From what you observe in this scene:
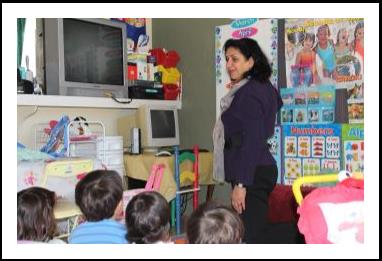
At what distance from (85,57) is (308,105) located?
1.49 metres

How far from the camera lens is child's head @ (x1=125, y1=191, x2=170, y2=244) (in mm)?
1454

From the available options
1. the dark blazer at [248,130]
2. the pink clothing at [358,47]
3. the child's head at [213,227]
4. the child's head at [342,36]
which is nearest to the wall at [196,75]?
the child's head at [342,36]

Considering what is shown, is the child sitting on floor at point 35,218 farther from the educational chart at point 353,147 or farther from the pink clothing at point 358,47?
the pink clothing at point 358,47

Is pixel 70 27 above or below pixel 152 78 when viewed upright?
above

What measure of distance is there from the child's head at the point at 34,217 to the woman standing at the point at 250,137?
2.52 ft

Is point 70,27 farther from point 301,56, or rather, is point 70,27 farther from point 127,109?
point 301,56

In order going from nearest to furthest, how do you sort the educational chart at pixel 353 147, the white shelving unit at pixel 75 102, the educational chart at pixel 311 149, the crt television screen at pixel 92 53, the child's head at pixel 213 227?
1. the child's head at pixel 213 227
2. the educational chart at pixel 353 147
3. the educational chart at pixel 311 149
4. the white shelving unit at pixel 75 102
5. the crt television screen at pixel 92 53

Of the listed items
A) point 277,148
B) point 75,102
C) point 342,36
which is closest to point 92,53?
point 75,102

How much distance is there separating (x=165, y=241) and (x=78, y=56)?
1.82m

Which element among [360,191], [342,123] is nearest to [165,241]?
[360,191]

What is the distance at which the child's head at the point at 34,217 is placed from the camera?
1.54 metres

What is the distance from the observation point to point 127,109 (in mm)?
3482

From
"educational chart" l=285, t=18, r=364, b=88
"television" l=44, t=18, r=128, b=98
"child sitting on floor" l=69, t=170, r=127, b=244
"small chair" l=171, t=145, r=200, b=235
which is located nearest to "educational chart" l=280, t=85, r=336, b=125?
"educational chart" l=285, t=18, r=364, b=88

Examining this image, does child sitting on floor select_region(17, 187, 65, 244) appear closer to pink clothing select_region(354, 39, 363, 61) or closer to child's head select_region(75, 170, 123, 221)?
child's head select_region(75, 170, 123, 221)
